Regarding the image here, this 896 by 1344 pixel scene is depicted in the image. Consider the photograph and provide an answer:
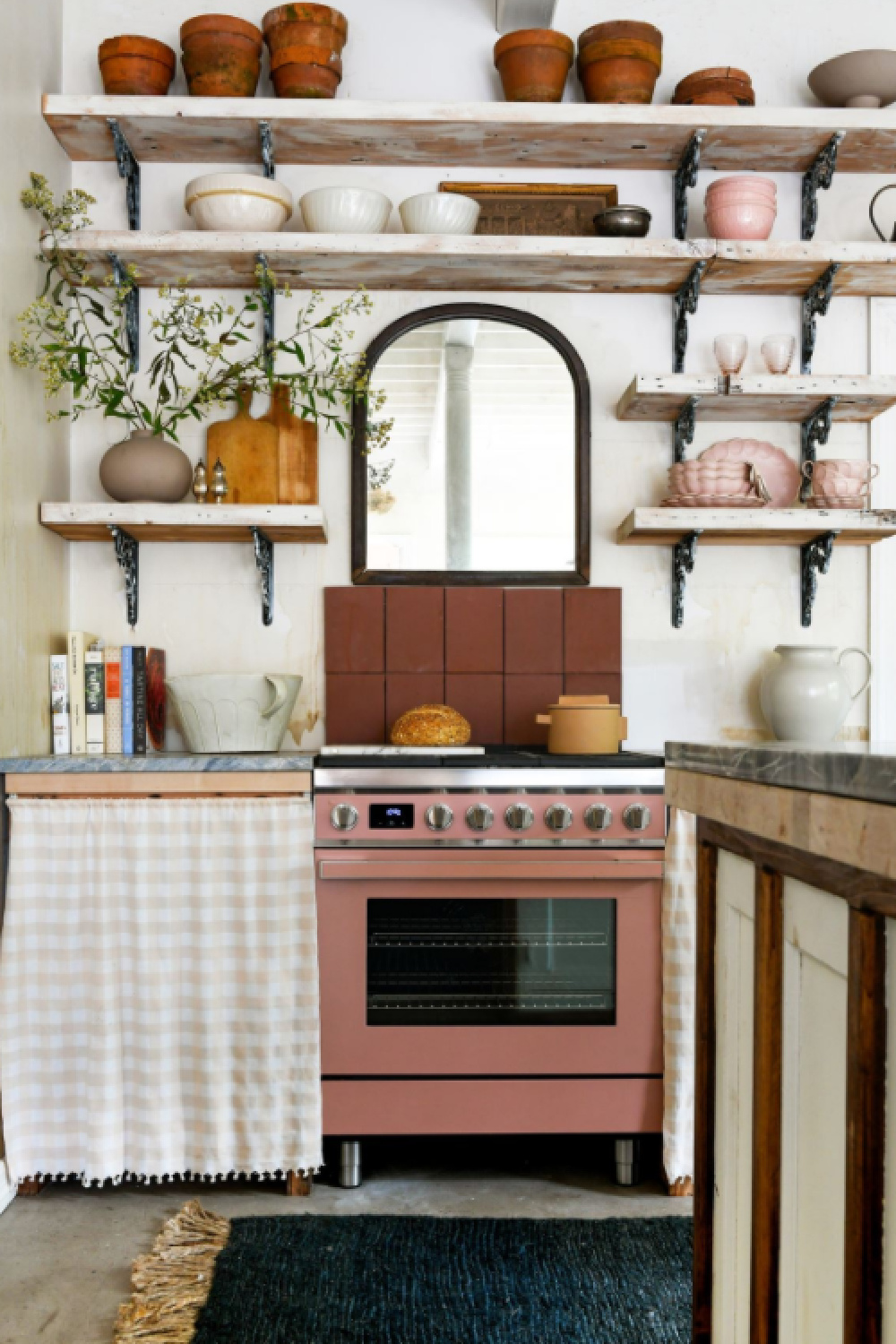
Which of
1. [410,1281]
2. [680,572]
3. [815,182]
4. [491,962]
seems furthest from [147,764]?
[815,182]

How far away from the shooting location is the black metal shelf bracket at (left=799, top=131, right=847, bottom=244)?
301cm

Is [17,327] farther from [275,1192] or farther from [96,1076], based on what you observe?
[275,1192]

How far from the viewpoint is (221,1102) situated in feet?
8.10

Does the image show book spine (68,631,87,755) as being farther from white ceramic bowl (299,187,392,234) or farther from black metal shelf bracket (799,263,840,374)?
black metal shelf bracket (799,263,840,374)

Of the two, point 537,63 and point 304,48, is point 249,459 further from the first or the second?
point 537,63

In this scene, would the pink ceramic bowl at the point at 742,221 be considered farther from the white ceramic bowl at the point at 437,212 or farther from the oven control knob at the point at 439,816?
the oven control knob at the point at 439,816

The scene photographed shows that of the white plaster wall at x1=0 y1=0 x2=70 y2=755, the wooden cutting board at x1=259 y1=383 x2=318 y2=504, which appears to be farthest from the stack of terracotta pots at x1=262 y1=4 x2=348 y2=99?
the wooden cutting board at x1=259 y1=383 x2=318 y2=504

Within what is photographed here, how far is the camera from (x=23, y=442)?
2.72 meters

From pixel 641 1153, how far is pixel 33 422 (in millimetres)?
2250

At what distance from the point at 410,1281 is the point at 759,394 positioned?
2.18 m

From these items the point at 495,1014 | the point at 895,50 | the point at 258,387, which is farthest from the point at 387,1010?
the point at 895,50

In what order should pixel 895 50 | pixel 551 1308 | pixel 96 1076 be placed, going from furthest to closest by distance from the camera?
pixel 895 50 < pixel 96 1076 < pixel 551 1308

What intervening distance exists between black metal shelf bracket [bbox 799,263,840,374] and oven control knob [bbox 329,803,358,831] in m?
1.79

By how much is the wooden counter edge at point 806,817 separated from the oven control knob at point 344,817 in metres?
1.25
